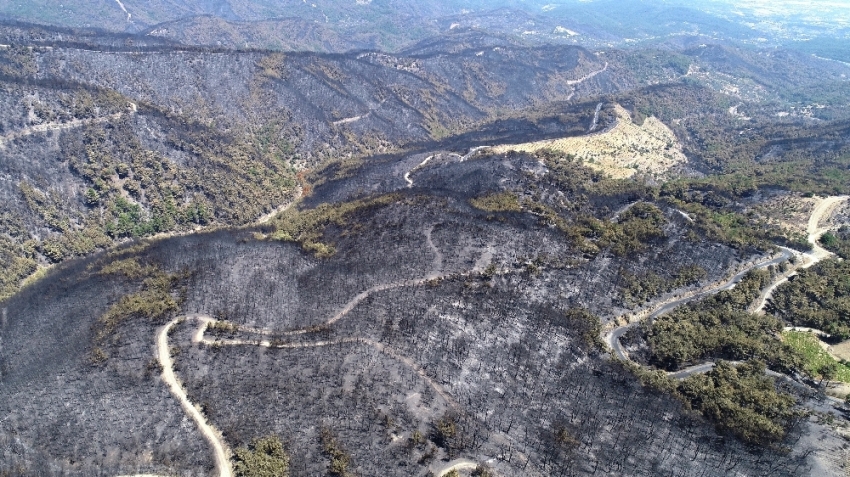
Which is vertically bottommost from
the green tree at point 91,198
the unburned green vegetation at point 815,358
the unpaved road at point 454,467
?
the unpaved road at point 454,467

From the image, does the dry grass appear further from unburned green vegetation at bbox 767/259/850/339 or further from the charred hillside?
unburned green vegetation at bbox 767/259/850/339

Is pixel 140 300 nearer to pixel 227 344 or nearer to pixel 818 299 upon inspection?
pixel 227 344

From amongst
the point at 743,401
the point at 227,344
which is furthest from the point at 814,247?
the point at 227,344

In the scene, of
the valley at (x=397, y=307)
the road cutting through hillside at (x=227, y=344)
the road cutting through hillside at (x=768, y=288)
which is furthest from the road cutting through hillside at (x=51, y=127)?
the road cutting through hillside at (x=768, y=288)

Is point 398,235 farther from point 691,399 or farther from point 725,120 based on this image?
point 725,120

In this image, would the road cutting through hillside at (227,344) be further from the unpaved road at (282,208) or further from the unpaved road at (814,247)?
the unpaved road at (282,208)

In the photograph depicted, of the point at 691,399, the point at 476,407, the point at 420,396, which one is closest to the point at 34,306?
the point at 420,396

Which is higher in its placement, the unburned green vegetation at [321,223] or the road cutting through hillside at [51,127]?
the road cutting through hillside at [51,127]
